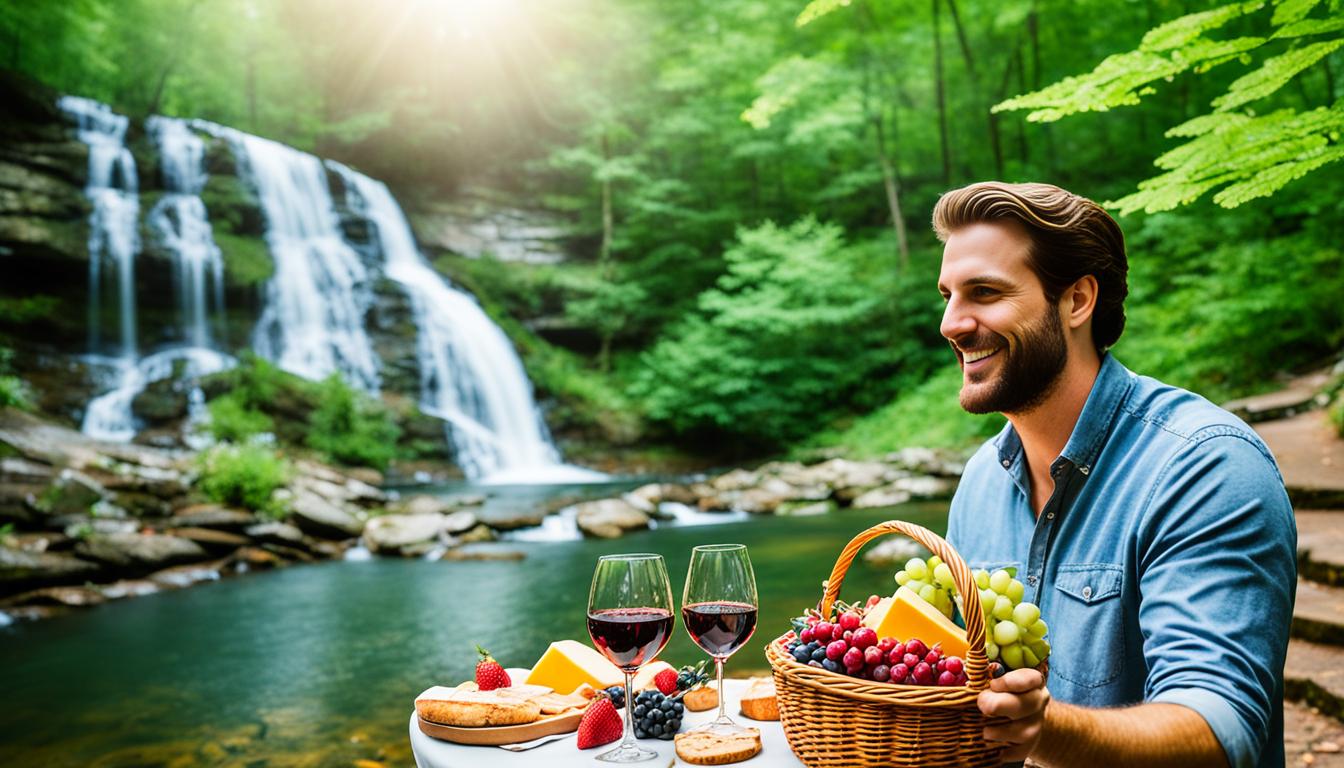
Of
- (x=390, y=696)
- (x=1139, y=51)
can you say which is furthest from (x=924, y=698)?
(x=390, y=696)

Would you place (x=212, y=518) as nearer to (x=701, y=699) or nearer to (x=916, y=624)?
(x=701, y=699)

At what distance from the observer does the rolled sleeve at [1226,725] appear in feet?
3.74

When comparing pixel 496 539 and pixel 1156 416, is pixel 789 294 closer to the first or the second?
pixel 496 539

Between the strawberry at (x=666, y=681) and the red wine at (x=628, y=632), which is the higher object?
the red wine at (x=628, y=632)

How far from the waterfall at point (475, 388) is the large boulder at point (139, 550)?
7.29 m

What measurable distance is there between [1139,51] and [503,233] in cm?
2168

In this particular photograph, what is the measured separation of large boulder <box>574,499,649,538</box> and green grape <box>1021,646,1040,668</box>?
950cm

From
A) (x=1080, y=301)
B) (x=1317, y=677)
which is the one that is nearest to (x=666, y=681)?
(x=1080, y=301)

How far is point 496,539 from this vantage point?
10406 millimetres

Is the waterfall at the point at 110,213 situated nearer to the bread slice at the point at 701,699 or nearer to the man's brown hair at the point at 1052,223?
the bread slice at the point at 701,699

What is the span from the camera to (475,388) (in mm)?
18203

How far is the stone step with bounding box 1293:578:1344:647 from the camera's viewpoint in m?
3.91

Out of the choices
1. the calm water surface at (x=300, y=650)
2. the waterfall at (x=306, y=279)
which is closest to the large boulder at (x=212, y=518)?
the calm water surface at (x=300, y=650)

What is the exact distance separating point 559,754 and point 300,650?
5.54 metres
